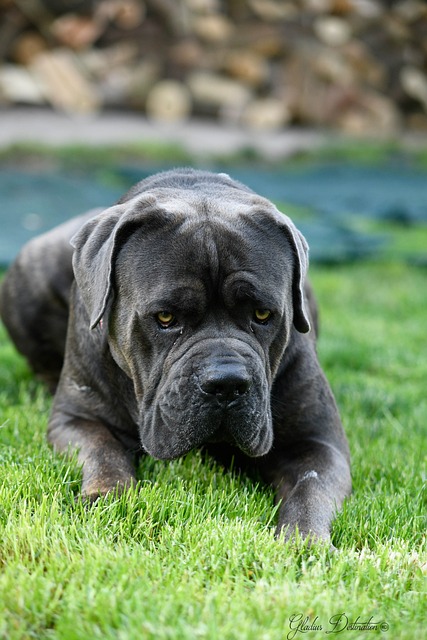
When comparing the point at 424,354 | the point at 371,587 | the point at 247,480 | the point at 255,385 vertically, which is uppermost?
the point at 255,385

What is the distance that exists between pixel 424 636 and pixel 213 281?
1437mm

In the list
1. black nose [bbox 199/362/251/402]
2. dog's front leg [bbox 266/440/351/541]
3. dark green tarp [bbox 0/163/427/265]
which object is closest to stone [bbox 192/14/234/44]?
dark green tarp [bbox 0/163/427/265]

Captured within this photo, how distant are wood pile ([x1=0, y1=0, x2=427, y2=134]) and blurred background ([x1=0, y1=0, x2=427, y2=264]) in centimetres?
1

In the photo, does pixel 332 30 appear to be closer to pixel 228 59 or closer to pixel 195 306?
pixel 228 59

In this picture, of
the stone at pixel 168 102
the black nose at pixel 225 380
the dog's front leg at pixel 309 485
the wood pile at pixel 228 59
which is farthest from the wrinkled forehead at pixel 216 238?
the stone at pixel 168 102

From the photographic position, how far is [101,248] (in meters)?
3.26

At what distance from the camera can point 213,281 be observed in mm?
3143

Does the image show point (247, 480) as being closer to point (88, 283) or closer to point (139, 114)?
point (88, 283)

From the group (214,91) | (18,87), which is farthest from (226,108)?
(18,87)

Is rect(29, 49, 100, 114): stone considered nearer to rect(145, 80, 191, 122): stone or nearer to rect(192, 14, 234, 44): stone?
rect(145, 80, 191, 122): stone

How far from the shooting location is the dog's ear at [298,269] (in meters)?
3.36

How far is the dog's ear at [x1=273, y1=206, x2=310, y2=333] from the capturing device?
132 inches

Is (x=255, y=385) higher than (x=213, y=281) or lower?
lower

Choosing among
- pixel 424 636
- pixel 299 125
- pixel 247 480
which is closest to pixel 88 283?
pixel 247 480
